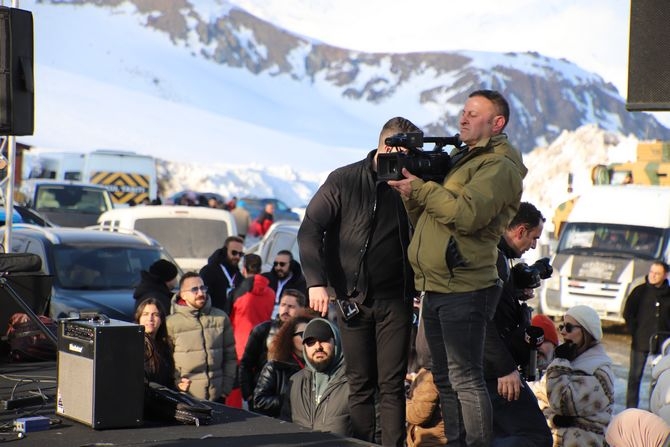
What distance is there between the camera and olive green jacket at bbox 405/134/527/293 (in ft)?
17.0

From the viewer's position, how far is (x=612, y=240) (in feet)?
68.5

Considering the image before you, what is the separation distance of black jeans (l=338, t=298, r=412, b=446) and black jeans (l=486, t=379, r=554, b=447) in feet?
2.00

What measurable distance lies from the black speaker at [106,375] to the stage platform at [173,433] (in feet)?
0.17

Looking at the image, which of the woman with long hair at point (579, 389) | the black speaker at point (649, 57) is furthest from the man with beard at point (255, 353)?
the black speaker at point (649, 57)

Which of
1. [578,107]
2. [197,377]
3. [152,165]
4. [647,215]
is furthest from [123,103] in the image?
[197,377]

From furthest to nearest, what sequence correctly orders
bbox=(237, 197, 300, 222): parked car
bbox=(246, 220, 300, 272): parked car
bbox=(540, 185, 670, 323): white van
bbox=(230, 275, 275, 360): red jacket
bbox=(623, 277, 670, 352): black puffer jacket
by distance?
bbox=(237, 197, 300, 222): parked car
bbox=(540, 185, 670, 323): white van
bbox=(246, 220, 300, 272): parked car
bbox=(623, 277, 670, 352): black puffer jacket
bbox=(230, 275, 275, 360): red jacket

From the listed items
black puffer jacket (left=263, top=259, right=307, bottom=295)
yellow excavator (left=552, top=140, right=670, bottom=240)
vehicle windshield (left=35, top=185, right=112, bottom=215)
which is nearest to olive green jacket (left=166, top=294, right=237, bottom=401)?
black puffer jacket (left=263, top=259, right=307, bottom=295)

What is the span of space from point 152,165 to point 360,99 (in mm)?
93672

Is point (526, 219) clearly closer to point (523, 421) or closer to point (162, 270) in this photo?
point (523, 421)

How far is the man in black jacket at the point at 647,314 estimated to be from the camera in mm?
12992

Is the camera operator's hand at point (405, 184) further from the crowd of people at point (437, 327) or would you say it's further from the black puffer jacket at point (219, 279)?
the black puffer jacket at point (219, 279)

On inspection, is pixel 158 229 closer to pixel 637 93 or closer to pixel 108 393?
pixel 108 393

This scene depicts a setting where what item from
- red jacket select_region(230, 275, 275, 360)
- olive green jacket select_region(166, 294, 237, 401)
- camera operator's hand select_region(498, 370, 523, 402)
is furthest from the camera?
red jacket select_region(230, 275, 275, 360)

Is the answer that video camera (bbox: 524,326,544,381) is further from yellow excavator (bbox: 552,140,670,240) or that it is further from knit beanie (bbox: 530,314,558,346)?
yellow excavator (bbox: 552,140,670,240)
